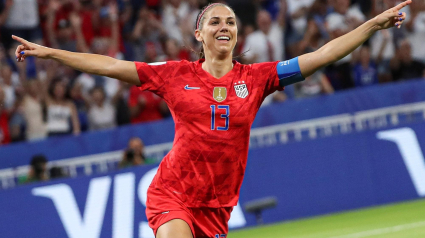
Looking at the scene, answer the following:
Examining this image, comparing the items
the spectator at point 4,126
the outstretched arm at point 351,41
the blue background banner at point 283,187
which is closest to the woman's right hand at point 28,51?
the outstretched arm at point 351,41

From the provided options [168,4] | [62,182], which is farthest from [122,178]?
[168,4]

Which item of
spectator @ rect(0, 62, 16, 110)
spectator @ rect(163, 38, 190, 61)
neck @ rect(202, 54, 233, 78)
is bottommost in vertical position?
neck @ rect(202, 54, 233, 78)

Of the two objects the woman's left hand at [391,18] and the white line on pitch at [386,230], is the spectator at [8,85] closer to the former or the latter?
the white line on pitch at [386,230]

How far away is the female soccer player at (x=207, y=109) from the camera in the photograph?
504cm

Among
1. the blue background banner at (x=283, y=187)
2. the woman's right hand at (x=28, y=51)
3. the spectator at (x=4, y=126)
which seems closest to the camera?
the woman's right hand at (x=28, y=51)

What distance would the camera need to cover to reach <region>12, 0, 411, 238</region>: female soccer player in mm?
5039

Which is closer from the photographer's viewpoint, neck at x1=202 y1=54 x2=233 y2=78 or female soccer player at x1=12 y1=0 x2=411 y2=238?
female soccer player at x1=12 y1=0 x2=411 y2=238

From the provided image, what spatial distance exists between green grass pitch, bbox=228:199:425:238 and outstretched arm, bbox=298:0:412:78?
13.7 feet

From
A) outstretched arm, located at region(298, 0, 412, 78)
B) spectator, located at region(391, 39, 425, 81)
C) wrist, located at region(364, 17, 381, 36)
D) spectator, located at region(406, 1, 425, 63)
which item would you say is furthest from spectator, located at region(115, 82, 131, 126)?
wrist, located at region(364, 17, 381, 36)

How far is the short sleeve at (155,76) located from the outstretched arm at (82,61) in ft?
0.27

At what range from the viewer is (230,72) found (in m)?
5.30

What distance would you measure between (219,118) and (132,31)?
8783 millimetres

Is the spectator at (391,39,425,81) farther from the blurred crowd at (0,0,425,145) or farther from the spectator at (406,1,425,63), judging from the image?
the spectator at (406,1,425,63)

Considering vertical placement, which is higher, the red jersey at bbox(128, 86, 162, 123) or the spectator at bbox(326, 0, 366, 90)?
the spectator at bbox(326, 0, 366, 90)
